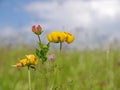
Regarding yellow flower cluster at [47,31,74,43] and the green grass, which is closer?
yellow flower cluster at [47,31,74,43]

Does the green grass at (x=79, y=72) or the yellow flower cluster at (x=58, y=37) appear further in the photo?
the green grass at (x=79, y=72)

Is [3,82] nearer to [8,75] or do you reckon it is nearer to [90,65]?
[8,75]

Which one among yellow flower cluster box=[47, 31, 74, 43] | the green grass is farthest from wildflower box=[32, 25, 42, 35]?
the green grass

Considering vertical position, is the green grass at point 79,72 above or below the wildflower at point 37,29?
below

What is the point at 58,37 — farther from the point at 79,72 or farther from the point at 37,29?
the point at 79,72

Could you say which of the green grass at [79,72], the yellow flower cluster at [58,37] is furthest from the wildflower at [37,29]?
the green grass at [79,72]

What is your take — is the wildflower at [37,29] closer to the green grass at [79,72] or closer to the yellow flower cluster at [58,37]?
the yellow flower cluster at [58,37]

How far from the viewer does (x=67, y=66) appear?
4.72 m

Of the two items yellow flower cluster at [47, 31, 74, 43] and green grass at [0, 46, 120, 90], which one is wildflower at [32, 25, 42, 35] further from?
green grass at [0, 46, 120, 90]

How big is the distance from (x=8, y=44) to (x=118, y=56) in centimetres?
189

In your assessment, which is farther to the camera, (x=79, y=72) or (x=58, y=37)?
(x=79, y=72)

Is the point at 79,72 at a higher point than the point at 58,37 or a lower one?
lower

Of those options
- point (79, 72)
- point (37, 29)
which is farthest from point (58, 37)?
point (79, 72)

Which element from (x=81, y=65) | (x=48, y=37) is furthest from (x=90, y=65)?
(x=48, y=37)
